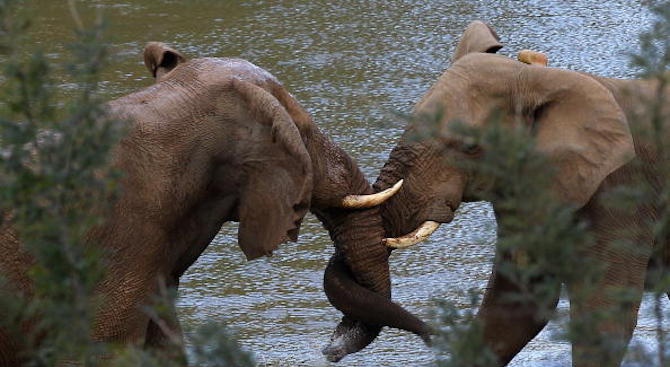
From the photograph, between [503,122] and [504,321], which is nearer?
[503,122]

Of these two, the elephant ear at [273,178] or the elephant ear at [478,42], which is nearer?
the elephant ear at [273,178]

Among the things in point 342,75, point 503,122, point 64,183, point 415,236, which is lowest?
point 342,75

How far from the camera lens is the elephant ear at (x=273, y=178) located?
5582 mm

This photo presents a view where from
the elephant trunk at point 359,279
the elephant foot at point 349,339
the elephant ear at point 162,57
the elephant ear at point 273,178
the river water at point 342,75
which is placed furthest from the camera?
the river water at point 342,75

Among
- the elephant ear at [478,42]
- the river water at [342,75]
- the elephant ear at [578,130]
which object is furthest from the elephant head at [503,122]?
the river water at [342,75]

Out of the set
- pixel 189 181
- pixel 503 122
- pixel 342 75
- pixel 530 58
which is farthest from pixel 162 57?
pixel 342 75

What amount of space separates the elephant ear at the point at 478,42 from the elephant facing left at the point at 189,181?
0.90 metres

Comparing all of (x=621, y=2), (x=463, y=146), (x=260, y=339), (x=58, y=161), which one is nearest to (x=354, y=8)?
(x=621, y=2)

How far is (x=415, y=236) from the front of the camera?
20.0 ft

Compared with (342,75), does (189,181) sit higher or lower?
higher

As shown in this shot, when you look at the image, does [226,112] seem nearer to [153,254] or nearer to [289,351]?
[153,254]

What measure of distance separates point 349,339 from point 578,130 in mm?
1288

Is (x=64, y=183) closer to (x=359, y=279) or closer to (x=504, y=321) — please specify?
(x=359, y=279)

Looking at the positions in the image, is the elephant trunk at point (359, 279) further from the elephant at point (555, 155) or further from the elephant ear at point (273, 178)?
the elephant ear at point (273, 178)
